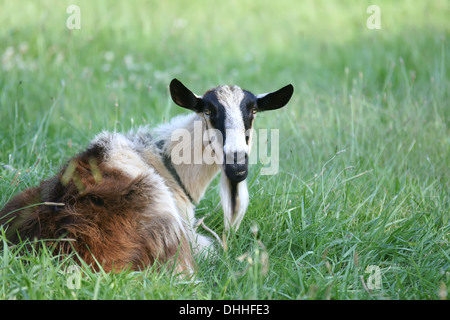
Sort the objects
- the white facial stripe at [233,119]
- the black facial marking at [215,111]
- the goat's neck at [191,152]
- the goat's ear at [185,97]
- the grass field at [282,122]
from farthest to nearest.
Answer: the goat's neck at [191,152] → the goat's ear at [185,97] → the black facial marking at [215,111] → the white facial stripe at [233,119] → the grass field at [282,122]

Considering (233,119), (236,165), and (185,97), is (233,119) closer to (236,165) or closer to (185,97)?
(236,165)

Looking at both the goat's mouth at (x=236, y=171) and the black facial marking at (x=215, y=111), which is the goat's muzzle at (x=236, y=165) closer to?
the goat's mouth at (x=236, y=171)

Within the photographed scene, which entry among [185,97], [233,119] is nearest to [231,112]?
[233,119]

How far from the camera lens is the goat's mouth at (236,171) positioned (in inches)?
146

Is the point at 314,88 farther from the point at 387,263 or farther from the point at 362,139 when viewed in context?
the point at 387,263

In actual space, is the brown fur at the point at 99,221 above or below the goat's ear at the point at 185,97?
below

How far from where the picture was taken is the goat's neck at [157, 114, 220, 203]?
13.6 feet

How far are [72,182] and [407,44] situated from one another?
6.42 m

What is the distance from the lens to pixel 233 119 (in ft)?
12.6

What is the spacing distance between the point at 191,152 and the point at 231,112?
52cm

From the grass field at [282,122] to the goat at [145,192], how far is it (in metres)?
0.17

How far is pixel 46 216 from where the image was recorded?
335cm

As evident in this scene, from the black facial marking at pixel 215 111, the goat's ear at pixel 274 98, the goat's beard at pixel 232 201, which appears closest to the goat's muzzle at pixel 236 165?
the black facial marking at pixel 215 111
